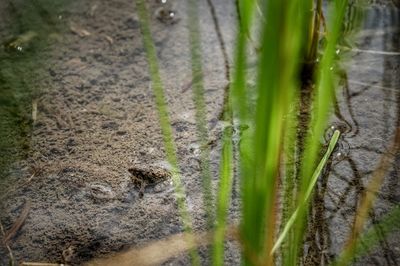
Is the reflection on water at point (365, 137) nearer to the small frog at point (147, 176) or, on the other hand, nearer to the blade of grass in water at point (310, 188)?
the blade of grass in water at point (310, 188)

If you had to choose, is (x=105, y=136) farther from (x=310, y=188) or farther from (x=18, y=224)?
(x=310, y=188)

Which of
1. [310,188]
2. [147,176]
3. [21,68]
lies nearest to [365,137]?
[310,188]

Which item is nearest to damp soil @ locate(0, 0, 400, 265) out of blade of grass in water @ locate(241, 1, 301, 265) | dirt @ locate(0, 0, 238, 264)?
dirt @ locate(0, 0, 238, 264)

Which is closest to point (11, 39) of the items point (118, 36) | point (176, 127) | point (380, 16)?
point (118, 36)

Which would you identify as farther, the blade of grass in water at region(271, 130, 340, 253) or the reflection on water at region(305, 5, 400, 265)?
the reflection on water at region(305, 5, 400, 265)

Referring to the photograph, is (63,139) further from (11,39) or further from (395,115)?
(395,115)

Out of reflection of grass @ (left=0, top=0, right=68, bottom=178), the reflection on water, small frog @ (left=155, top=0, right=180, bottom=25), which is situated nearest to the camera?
the reflection on water

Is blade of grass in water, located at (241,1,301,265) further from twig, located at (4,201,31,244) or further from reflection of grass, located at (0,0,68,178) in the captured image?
reflection of grass, located at (0,0,68,178)

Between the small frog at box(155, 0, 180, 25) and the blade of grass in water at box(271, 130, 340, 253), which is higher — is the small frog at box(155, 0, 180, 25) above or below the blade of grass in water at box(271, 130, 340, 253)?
above
